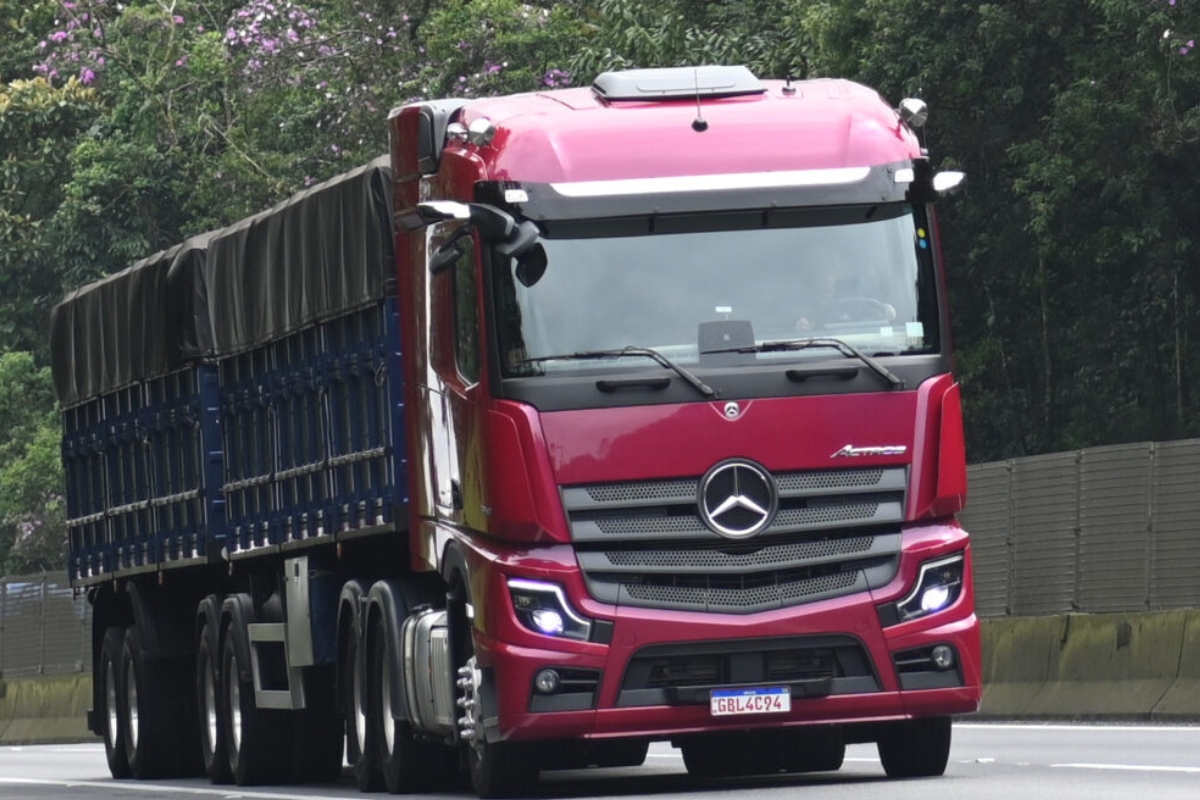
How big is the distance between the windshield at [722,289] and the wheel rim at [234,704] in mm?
6612

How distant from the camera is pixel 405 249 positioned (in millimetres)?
16531

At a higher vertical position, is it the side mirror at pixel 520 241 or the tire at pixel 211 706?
the side mirror at pixel 520 241

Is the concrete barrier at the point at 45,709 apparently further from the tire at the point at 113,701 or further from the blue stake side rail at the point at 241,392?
the tire at the point at 113,701

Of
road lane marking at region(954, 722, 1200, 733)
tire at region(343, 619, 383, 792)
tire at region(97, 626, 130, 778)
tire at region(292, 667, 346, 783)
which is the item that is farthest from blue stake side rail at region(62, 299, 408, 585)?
road lane marking at region(954, 722, 1200, 733)

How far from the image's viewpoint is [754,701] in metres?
14.5

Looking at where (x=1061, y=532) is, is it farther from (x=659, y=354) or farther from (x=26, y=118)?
(x=26, y=118)

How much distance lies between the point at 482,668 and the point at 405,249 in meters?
2.83

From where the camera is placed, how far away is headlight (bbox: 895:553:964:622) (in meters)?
14.6

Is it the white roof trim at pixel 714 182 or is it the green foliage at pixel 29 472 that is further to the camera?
the green foliage at pixel 29 472

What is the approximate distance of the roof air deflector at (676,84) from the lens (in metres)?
15.2

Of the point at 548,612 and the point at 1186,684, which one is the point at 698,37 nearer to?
the point at 1186,684

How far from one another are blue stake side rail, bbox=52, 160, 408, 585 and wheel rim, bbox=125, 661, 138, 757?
32.0 inches

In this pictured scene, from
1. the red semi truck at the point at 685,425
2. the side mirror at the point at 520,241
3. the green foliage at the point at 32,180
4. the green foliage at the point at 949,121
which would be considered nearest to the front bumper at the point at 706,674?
the red semi truck at the point at 685,425

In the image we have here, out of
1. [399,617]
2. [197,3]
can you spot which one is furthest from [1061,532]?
[197,3]
